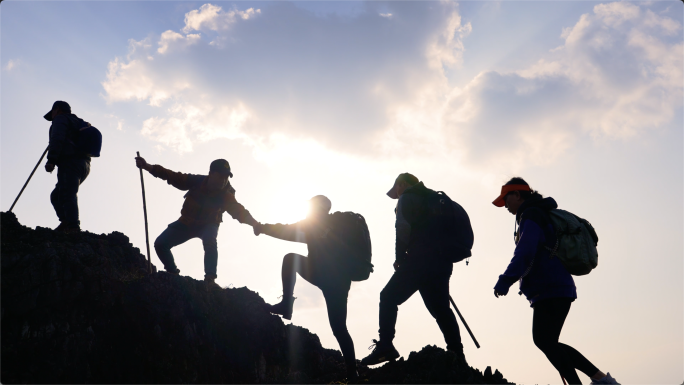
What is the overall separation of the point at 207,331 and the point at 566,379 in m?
5.85

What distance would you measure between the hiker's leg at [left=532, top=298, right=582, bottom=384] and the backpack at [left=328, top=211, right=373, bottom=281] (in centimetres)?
278

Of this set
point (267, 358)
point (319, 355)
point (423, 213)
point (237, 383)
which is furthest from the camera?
point (319, 355)

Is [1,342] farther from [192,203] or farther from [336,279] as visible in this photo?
[336,279]

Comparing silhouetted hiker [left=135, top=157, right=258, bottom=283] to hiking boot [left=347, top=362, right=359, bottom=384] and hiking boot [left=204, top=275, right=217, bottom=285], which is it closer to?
hiking boot [left=204, top=275, right=217, bottom=285]

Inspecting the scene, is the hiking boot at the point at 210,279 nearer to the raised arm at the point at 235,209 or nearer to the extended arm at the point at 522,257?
the raised arm at the point at 235,209

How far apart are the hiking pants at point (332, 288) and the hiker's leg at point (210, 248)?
2.37 m

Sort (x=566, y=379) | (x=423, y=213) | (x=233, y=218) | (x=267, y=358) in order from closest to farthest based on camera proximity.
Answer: (x=566, y=379)
(x=423, y=213)
(x=267, y=358)
(x=233, y=218)

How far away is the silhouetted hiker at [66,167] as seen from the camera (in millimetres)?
9367

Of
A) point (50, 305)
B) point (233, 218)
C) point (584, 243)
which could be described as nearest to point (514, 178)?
point (584, 243)

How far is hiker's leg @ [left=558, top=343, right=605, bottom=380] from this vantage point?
5598 mm

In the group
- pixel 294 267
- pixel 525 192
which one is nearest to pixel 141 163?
pixel 294 267

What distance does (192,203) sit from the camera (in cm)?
955

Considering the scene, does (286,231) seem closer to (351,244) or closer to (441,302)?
(351,244)

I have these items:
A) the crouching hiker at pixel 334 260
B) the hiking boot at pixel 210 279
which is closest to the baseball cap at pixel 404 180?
the crouching hiker at pixel 334 260
